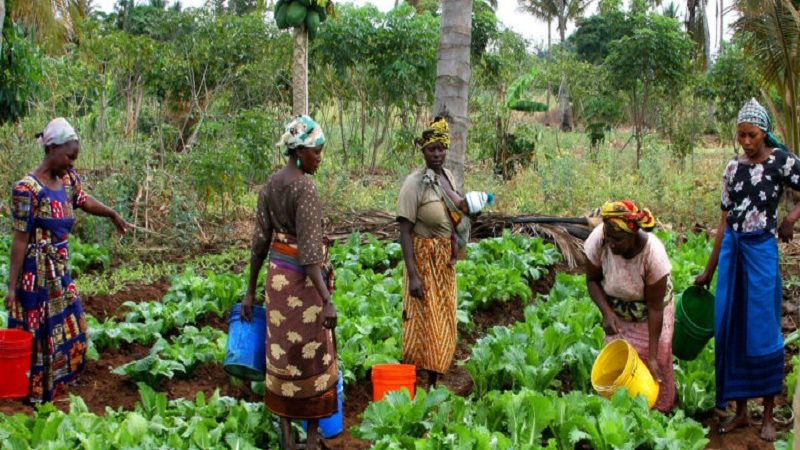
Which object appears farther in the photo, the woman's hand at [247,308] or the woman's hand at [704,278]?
the woman's hand at [704,278]

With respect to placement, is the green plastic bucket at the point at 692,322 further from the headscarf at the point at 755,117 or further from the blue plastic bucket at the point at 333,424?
the blue plastic bucket at the point at 333,424

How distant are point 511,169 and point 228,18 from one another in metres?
5.73

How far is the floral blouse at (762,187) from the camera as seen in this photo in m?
4.84

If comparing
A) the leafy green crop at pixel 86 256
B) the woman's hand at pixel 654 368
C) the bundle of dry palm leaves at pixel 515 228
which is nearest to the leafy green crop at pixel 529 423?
the woman's hand at pixel 654 368

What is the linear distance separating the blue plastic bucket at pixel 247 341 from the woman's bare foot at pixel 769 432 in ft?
9.20

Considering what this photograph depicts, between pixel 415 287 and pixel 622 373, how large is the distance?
1.37 m

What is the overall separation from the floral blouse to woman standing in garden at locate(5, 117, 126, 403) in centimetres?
381

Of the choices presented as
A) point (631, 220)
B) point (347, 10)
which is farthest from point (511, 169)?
point (631, 220)

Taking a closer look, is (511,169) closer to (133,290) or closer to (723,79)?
(723,79)

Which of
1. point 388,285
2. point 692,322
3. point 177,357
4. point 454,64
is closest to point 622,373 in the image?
point 692,322

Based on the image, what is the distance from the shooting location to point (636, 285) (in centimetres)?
485

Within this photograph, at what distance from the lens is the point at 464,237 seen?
570 centimetres

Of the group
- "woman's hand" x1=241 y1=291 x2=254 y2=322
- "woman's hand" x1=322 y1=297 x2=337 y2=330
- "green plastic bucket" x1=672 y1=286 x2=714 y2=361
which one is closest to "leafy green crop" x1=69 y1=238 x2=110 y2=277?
"woman's hand" x1=241 y1=291 x2=254 y2=322

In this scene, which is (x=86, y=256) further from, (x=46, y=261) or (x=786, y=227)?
(x=786, y=227)
